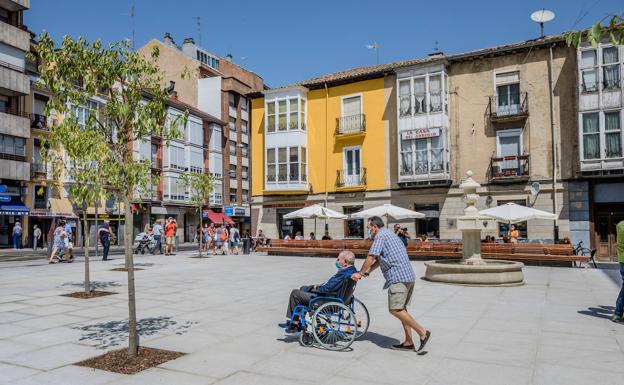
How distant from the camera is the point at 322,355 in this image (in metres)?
6.43

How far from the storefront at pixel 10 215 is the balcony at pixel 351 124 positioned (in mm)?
22213

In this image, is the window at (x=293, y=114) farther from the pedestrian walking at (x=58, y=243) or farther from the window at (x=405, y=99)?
the pedestrian walking at (x=58, y=243)

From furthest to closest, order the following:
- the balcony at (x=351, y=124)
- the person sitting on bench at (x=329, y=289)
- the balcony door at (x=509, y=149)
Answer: the balcony at (x=351, y=124) < the balcony door at (x=509, y=149) < the person sitting on bench at (x=329, y=289)

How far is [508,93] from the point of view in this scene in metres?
27.8

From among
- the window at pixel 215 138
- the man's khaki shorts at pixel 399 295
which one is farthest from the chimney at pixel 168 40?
the man's khaki shorts at pixel 399 295

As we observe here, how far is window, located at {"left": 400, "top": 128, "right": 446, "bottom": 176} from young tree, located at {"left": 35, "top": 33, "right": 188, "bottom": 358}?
76.8ft

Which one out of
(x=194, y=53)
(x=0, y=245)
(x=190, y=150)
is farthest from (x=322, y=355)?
(x=194, y=53)

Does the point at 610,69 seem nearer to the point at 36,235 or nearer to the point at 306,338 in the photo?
the point at 306,338

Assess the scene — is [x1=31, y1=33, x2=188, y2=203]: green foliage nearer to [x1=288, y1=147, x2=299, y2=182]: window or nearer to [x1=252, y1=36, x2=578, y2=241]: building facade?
[x1=252, y1=36, x2=578, y2=241]: building facade

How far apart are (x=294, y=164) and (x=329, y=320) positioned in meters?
27.4

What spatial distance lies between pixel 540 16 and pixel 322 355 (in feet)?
88.6

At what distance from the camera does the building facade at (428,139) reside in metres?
26.4

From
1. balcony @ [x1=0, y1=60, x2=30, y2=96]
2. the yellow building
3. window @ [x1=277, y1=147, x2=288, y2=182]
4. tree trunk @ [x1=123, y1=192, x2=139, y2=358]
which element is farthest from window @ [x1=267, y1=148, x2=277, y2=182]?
tree trunk @ [x1=123, y1=192, x2=139, y2=358]

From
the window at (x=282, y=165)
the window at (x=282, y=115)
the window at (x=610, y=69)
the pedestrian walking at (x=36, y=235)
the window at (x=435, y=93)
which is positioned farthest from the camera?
the window at (x=282, y=115)
